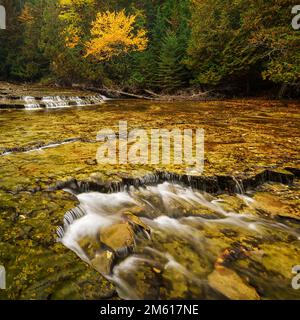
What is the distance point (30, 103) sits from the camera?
1521 centimetres

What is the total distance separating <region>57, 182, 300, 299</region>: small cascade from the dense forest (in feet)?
37.3

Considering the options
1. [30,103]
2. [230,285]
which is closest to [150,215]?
[230,285]

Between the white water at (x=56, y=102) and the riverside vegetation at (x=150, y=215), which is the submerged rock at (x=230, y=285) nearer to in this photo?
the riverside vegetation at (x=150, y=215)

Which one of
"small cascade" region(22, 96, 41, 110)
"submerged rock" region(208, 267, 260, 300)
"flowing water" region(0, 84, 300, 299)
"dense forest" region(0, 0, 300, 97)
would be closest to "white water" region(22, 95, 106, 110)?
"small cascade" region(22, 96, 41, 110)

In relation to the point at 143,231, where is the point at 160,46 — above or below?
above

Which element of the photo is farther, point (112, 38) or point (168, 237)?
point (112, 38)

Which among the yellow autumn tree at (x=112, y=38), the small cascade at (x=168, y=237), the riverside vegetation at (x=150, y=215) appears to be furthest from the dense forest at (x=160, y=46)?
the small cascade at (x=168, y=237)

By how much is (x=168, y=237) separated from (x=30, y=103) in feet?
46.2

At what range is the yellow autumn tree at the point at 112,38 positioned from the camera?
22641 millimetres

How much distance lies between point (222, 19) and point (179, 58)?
4.03m

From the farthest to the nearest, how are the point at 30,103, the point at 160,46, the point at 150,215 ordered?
the point at 160,46 → the point at 30,103 → the point at 150,215

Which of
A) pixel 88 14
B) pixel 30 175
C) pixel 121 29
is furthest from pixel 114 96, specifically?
pixel 30 175

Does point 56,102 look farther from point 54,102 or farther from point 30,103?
point 30,103
